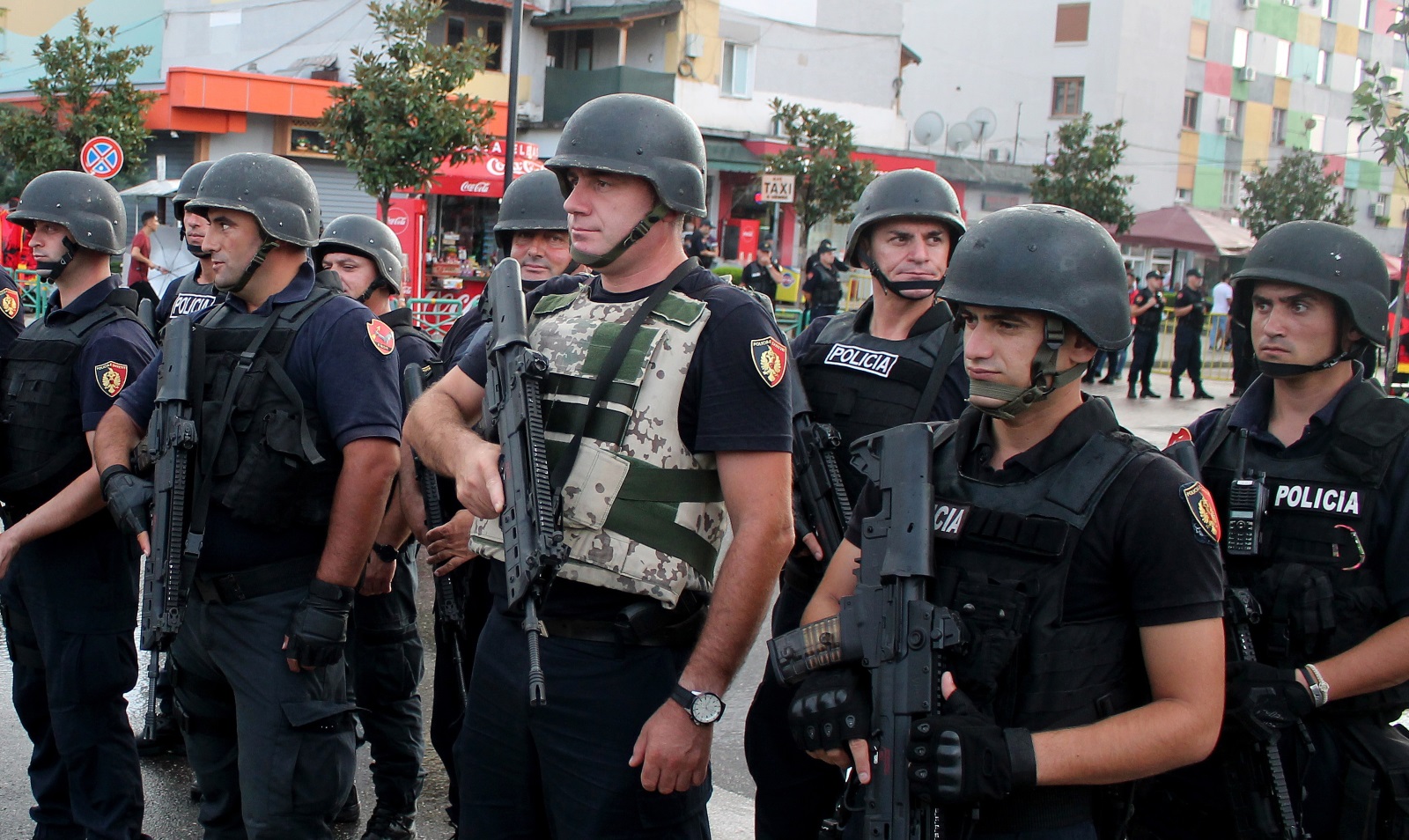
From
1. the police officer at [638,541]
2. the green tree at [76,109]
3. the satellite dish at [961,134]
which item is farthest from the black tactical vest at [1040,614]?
the satellite dish at [961,134]

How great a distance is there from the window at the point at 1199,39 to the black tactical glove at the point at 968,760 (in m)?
47.5

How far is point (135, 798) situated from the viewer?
3.84m

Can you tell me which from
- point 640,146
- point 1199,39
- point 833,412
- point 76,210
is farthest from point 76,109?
point 1199,39

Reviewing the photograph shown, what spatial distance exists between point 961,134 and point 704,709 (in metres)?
36.8

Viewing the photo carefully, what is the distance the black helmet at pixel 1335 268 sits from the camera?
117 inches

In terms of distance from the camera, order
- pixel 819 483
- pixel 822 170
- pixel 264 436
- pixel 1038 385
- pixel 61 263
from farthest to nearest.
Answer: pixel 822 170
pixel 61 263
pixel 819 483
pixel 264 436
pixel 1038 385

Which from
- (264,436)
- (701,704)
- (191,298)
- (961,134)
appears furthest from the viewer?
(961,134)

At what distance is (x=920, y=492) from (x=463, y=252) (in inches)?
966

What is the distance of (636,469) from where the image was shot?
265 cm

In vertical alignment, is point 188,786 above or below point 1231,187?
below

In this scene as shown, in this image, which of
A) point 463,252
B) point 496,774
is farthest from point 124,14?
point 496,774

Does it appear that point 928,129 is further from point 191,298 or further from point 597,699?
point 597,699

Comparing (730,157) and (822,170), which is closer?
(822,170)

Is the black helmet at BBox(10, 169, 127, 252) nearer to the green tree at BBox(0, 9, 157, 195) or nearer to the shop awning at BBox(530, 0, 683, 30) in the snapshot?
the green tree at BBox(0, 9, 157, 195)
